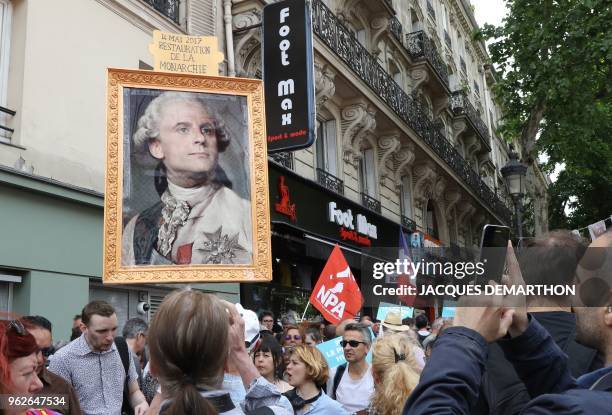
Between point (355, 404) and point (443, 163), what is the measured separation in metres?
16.9

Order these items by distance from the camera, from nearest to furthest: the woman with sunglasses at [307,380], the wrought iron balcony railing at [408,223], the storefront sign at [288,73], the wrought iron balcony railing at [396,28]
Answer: the woman with sunglasses at [307,380] < the storefront sign at [288,73] < the wrought iron balcony railing at [408,223] < the wrought iron balcony railing at [396,28]

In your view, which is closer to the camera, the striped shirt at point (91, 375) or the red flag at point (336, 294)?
the striped shirt at point (91, 375)

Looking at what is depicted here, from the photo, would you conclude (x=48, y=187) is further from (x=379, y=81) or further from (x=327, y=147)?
(x=379, y=81)

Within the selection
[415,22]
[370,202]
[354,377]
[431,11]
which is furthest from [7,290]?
[431,11]

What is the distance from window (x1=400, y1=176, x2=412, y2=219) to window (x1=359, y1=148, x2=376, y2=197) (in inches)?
108

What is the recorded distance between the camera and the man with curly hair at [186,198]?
516 centimetres

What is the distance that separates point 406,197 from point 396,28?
580 centimetres

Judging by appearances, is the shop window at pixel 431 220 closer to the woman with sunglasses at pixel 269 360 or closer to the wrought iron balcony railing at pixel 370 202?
the wrought iron balcony railing at pixel 370 202

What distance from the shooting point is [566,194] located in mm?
26812

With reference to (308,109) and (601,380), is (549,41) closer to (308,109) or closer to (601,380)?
(308,109)

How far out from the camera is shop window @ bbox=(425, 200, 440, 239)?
73.4 feet

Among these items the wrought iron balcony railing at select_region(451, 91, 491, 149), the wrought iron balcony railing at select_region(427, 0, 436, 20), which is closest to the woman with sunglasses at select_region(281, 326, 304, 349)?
the wrought iron balcony railing at select_region(451, 91, 491, 149)

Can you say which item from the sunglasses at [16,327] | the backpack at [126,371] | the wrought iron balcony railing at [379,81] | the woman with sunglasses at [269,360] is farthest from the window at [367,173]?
the sunglasses at [16,327]

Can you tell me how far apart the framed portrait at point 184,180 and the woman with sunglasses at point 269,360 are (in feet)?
2.50
